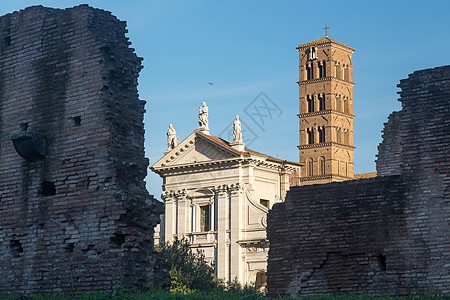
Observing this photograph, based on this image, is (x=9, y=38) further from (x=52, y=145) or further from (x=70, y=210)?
(x=70, y=210)

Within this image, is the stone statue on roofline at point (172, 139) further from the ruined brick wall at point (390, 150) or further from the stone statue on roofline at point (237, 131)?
the ruined brick wall at point (390, 150)

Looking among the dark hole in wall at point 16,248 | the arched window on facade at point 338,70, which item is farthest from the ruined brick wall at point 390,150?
the arched window on facade at point 338,70

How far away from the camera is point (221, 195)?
51.7 meters

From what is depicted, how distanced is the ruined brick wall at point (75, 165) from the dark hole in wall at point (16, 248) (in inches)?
0.6

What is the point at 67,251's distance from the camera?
12859 millimetres

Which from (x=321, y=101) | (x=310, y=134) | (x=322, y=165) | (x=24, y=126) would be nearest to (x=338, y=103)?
(x=321, y=101)

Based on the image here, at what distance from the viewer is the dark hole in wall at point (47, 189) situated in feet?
43.9

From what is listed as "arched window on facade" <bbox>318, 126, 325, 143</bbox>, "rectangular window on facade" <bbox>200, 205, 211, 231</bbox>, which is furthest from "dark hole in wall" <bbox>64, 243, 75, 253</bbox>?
"arched window on facade" <bbox>318, 126, 325, 143</bbox>

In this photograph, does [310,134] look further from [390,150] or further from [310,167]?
[390,150]

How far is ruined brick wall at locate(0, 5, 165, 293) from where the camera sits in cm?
1258

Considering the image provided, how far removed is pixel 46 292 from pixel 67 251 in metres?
0.69

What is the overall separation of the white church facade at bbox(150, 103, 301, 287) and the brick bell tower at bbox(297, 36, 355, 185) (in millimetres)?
20150

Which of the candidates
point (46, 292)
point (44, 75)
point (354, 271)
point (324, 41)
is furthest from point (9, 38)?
point (324, 41)

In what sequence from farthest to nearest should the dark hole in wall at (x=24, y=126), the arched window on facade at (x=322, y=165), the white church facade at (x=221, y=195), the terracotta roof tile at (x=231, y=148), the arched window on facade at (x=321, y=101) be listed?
the arched window on facade at (x=321, y=101)
the arched window on facade at (x=322, y=165)
the terracotta roof tile at (x=231, y=148)
the white church facade at (x=221, y=195)
the dark hole in wall at (x=24, y=126)
